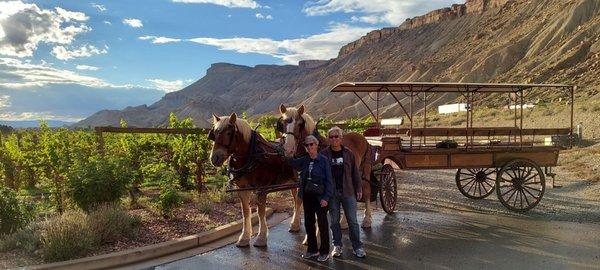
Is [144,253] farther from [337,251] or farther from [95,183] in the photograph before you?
[337,251]

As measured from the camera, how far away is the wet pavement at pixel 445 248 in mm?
6633

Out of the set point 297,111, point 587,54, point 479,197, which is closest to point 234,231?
point 297,111

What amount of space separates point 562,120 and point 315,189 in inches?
1194

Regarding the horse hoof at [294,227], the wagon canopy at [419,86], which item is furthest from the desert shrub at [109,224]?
the wagon canopy at [419,86]

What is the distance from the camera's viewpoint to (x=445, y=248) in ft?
24.7

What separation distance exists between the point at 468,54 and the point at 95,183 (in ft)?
292

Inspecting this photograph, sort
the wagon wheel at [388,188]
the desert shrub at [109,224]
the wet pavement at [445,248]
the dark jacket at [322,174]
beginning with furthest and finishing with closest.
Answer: the wagon wheel at [388,188], the desert shrub at [109,224], the wet pavement at [445,248], the dark jacket at [322,174]

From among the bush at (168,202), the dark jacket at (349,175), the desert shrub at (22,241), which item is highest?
the dark jacket at (349,175)

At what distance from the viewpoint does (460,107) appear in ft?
159

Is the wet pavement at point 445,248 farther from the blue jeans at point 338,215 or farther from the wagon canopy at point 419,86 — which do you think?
the wagon canopy at point 419,86

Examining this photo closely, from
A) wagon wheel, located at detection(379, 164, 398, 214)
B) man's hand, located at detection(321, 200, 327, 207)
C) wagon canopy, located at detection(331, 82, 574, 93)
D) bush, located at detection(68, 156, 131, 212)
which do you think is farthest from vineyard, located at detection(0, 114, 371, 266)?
wagon wheel, located at detection(379, 164, 398, 214)

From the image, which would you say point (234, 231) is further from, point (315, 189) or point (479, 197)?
point (479, 197)

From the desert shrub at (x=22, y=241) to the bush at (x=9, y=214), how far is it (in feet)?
1.07

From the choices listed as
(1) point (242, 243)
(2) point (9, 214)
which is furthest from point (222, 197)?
(2) point (9, 214)
